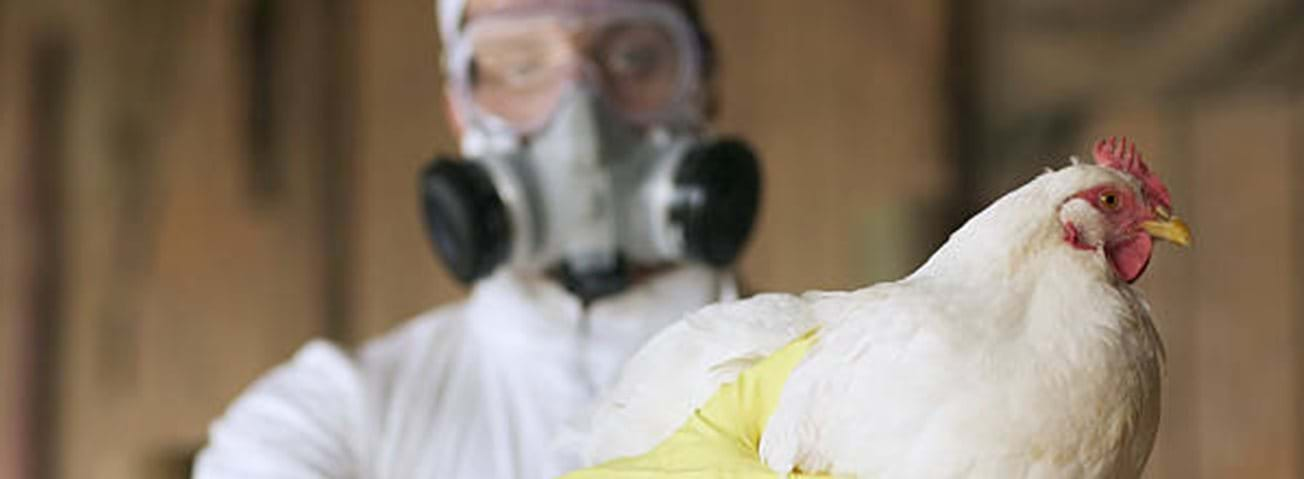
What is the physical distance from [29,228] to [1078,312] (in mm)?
2341

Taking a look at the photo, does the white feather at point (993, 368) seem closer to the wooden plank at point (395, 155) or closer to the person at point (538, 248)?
the person at point (538, 248)

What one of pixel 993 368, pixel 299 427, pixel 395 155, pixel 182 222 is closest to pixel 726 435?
pixel 993 368

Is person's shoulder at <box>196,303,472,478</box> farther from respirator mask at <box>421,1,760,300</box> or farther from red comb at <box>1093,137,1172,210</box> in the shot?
red comb at <box>1093,137,1172,210</box>

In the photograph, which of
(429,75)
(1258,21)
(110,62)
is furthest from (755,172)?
(110,62)

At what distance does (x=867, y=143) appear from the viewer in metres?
2.68

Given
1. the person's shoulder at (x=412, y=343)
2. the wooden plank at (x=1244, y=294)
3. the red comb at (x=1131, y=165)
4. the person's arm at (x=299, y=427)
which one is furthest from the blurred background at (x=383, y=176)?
the red comb at (x=1131, y=165)

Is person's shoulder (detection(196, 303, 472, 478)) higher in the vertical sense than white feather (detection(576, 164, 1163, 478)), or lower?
lower

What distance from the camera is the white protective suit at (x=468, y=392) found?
162cm

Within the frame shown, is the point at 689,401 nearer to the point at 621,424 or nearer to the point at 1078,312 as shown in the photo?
the point at 621,424

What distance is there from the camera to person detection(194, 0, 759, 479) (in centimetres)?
164

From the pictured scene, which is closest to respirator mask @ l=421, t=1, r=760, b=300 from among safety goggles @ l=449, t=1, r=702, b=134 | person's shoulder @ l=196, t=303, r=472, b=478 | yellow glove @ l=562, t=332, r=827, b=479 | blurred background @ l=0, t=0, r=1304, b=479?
safety goggles @ l=449, t=1, r=702, b=134

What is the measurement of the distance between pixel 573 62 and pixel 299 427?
0.36 m

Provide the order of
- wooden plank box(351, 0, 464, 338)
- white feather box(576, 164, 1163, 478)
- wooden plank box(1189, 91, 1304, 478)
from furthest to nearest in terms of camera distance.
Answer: wooden plank box(351, 0, 464, 338), wooden plank box(1189, 91, 1304, 478), white feather box(576, 164, 1163, 478)

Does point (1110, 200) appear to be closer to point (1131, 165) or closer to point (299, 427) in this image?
point (1131, 165)
